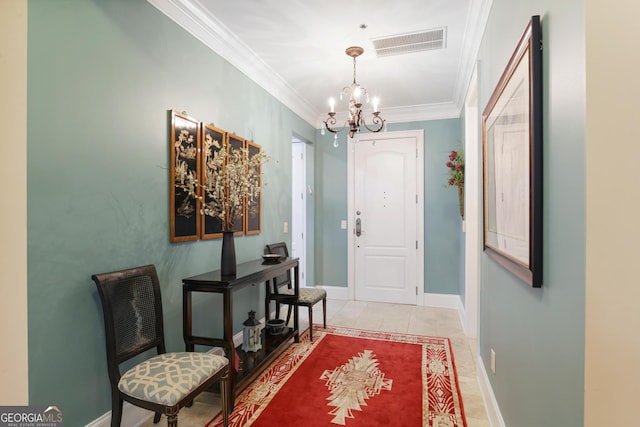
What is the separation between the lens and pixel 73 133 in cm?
171

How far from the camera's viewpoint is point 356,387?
2.49 metres

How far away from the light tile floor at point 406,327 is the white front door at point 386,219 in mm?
290

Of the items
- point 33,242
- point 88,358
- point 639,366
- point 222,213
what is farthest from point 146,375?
point 639,366

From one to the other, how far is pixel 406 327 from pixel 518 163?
112 inches

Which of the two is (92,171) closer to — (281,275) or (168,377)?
(168,377)

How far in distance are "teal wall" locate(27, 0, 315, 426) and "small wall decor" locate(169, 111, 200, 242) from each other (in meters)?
0.06

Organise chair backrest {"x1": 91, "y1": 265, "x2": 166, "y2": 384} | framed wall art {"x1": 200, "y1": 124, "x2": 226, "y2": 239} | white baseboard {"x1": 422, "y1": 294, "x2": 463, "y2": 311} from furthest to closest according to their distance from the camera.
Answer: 1. white baseboard {"x1": 422, "y1": 294, "x2": 463, "y2": 311}
2. framed wall art {"x1": 200, "y1": 124, "x2": 226, "y2": 239}
3. chair backrest {"x1": 91, "y1": 265, "x2": 166, "y2": 384}

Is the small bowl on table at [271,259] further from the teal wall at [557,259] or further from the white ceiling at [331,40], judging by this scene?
the teal wall at [557,259]

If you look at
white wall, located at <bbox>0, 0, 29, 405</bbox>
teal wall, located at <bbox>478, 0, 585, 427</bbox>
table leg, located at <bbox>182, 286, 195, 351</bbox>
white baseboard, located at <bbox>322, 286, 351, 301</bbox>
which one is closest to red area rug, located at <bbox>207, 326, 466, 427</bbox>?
table leg, located at <bbox>182, 286, 195, 351</bbox>

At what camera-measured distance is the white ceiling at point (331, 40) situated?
247cm

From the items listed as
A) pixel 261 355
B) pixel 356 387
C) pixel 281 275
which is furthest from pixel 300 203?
pixel 356 387

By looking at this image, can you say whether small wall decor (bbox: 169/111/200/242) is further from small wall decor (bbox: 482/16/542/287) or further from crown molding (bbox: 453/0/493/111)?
crown molding (bbox: 453/0/493/111)

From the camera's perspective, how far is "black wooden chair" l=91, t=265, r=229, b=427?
161 centimetres

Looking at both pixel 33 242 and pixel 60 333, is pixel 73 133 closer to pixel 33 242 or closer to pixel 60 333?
pixel 33 242
